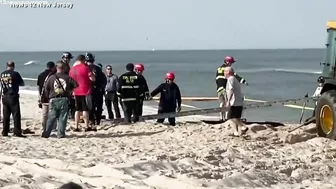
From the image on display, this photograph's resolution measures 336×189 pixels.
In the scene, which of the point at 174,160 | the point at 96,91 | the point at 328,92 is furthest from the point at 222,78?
the point at 174,160

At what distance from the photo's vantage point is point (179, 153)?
948 centimetres

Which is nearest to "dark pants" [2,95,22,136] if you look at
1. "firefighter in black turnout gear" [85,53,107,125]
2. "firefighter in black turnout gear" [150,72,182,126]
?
"firefighter in black turnout gear" [85,53,107,125]

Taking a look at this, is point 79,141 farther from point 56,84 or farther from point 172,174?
point 172,174

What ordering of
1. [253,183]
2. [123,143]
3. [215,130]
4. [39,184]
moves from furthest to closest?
[215,130] → [123,143] → [253,183] → [39,184]

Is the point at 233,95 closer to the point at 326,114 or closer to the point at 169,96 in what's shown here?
the point at 326,114

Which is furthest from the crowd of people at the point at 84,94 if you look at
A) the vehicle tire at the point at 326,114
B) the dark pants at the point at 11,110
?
the vehicle tire at the point at 326,114

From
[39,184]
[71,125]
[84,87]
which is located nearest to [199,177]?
[39,184]

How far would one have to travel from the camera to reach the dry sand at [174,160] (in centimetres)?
754

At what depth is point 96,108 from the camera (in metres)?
13.4

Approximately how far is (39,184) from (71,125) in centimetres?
650

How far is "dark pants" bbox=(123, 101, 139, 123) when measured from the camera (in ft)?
43.4

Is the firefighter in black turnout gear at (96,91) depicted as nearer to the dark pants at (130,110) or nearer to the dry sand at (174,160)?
the dark pants at (130,110)

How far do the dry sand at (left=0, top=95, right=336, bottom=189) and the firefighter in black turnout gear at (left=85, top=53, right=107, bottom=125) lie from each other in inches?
44.3

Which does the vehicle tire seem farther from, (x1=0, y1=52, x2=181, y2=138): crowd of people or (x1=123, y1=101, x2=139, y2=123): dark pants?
(x1=123, y1=101, x2=139, y2=123): dark pants
